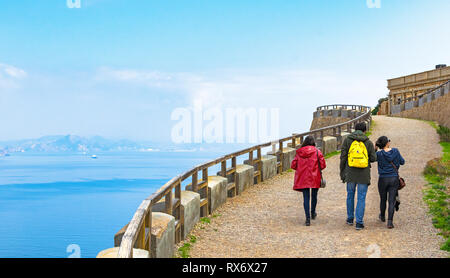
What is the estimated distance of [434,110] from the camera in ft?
104

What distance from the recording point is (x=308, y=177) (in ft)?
28.5

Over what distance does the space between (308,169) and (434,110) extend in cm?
2637

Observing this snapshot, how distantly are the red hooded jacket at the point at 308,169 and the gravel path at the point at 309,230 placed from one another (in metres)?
0.92

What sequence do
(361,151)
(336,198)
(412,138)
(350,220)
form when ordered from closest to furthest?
(361,151) → (350,220) → (336,198) → (412,138)

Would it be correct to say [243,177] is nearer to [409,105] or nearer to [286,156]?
[286,156]

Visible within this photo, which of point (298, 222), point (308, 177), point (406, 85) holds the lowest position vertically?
point (298, 222)

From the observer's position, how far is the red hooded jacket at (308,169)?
28.5ft

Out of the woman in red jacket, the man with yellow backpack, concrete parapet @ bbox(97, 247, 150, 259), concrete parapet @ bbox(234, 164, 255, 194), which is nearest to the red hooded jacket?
the woman in red jacket

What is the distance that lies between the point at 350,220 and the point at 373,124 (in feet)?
74.4

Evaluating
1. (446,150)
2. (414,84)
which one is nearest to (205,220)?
(446,150)

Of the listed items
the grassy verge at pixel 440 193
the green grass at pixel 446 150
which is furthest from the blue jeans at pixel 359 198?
the green grass at pixel 446 150
